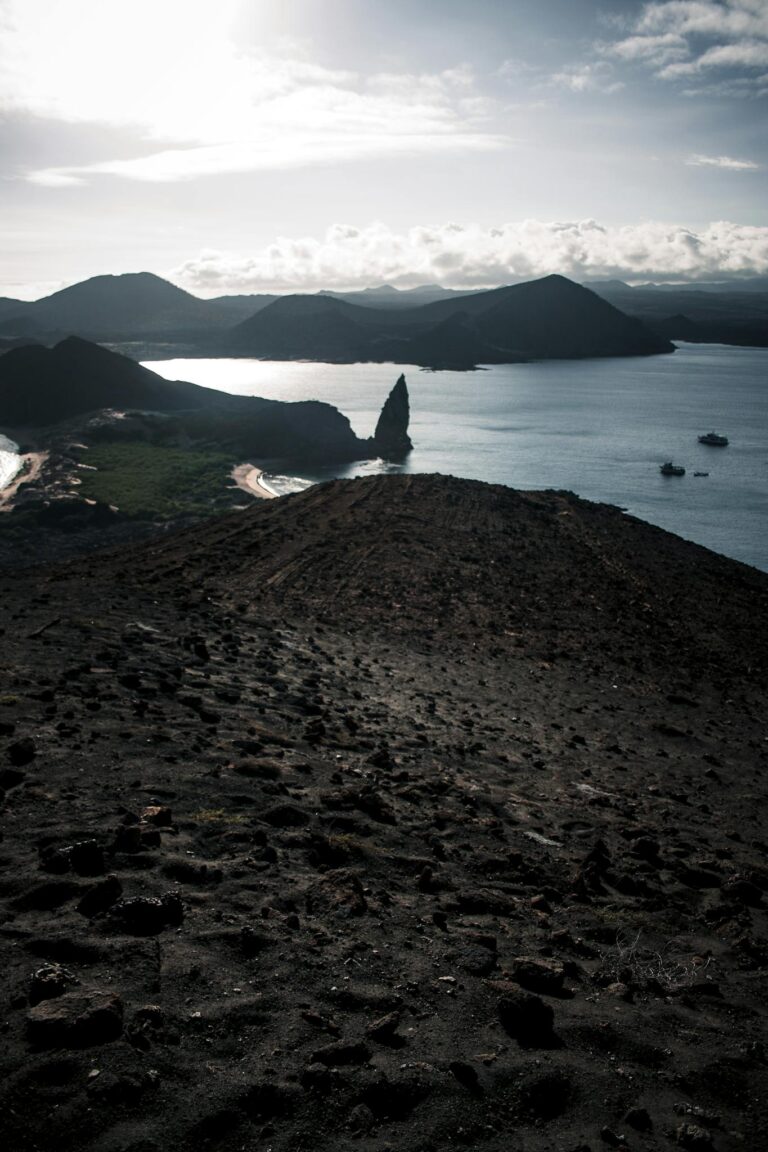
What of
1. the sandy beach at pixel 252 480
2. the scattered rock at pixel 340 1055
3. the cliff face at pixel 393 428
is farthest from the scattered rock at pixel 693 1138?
the cliff face at pixel 393 428

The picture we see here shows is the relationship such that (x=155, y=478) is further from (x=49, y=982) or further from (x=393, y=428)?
(x=49, y=982)

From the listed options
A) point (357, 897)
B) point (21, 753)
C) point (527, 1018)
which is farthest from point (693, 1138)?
point (21, 753)

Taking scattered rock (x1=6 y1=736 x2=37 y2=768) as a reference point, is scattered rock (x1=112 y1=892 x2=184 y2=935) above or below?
below

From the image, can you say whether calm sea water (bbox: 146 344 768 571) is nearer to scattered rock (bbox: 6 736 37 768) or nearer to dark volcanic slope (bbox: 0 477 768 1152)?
dark volcanic slope (bbox: 0 477 768 1152)

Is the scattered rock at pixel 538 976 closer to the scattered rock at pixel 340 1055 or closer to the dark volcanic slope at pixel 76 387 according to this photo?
the scattered rock at pixel 340 1055

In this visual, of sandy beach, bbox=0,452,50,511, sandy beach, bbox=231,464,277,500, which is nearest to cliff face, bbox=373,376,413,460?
sandy beach, bbox=231,464,277,500
